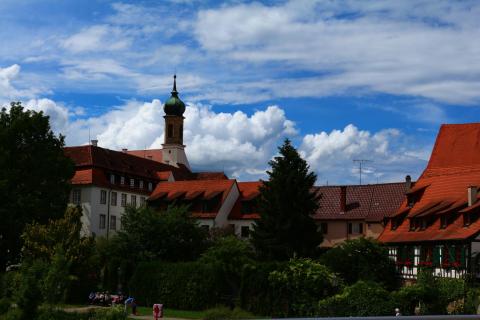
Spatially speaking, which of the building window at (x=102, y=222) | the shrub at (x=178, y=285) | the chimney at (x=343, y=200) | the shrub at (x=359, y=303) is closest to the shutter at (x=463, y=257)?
the shrub at (x=359, y=303)

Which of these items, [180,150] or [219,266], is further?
[180,150]

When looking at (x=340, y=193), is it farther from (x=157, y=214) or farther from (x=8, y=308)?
(x=8, y=308)

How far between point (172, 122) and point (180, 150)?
544 centimetres

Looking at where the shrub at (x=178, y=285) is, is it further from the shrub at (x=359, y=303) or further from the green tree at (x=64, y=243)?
the shrub at (x=359, y=303)

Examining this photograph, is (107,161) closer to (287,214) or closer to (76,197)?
(76,197)

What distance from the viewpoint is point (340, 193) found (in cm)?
7356

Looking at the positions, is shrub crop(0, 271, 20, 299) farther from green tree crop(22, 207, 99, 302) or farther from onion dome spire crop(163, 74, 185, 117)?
onion dome spire crop(163, 74, 185, 117)

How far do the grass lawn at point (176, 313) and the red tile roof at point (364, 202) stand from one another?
82.0ft

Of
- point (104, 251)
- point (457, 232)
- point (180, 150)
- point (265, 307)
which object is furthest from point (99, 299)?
point (180, 150)

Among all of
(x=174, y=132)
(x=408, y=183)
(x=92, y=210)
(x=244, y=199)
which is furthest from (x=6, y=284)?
(x=174, y=132)

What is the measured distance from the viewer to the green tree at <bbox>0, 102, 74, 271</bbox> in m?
52.9

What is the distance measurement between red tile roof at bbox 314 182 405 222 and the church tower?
203 feet

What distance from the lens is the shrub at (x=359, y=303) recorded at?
37.0m

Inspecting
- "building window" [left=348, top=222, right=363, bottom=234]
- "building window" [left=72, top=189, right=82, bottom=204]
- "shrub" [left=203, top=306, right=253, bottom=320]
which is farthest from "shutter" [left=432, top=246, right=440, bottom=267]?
"building window" [left=72, top=189, right=82, bottom=204]
